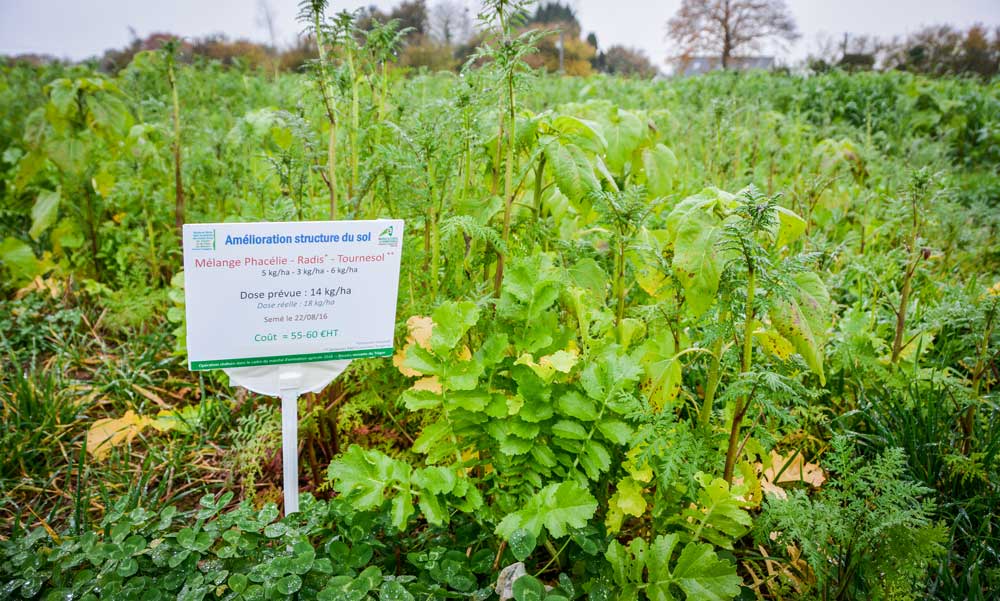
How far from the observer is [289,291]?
156 cm

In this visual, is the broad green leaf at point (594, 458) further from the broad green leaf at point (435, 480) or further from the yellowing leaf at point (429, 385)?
the yellowing leaf at point (429, 385)

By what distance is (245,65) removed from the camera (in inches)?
451

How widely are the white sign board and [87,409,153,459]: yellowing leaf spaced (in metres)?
1.01

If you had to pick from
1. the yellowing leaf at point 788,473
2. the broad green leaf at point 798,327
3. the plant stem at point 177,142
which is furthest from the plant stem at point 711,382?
the plant stem at point 177,142

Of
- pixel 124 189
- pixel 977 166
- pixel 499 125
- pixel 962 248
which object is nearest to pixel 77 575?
pixel 499 125

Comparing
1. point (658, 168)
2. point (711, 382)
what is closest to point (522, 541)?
point (711, 382)

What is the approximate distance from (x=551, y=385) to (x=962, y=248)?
11.4 feet

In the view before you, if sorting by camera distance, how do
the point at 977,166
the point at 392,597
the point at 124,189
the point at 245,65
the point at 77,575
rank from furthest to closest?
the point at 245,65, the point at 977,166, the point at 124,189, the point at 77,575, the point at 392,597

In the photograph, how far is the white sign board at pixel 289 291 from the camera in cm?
147

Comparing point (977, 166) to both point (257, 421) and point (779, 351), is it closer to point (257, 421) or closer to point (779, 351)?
point (779, 351)

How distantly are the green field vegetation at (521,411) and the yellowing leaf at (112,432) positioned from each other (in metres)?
0.01

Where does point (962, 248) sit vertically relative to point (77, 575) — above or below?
above

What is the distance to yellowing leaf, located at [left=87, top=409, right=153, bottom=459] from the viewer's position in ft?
7.27

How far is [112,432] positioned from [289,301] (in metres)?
1.28
